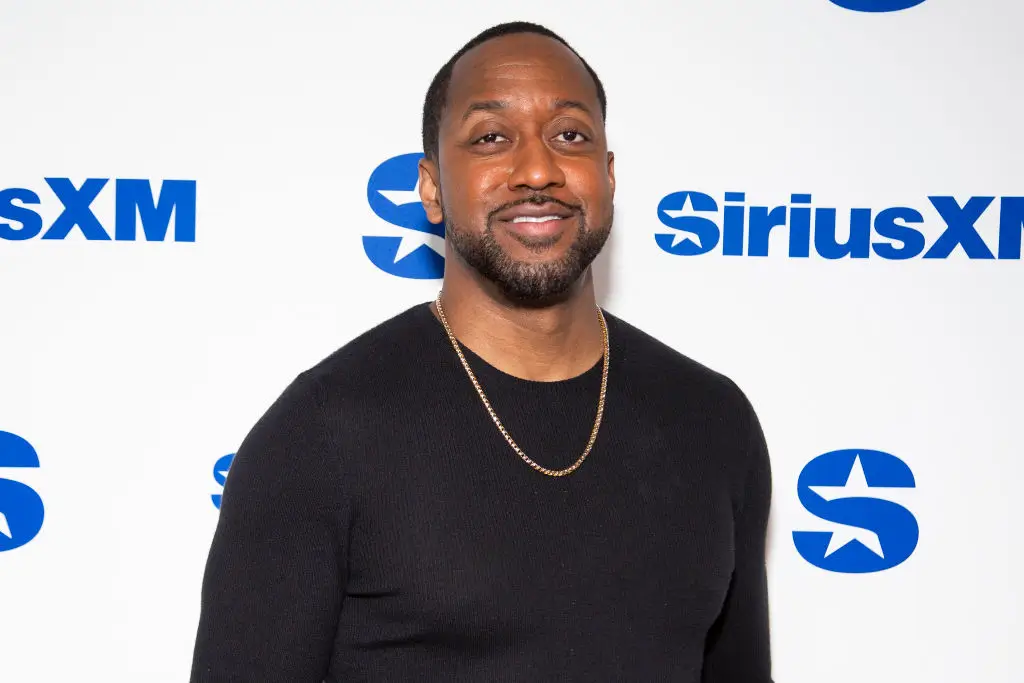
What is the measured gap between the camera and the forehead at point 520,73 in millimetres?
1238

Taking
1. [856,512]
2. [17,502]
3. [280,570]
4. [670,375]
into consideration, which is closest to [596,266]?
[670,375]

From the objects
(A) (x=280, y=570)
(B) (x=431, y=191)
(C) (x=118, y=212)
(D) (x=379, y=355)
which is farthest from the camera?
(C) (x=118, y=212)

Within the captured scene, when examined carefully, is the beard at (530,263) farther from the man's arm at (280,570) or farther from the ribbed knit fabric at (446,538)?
the man's arm at (280,570)

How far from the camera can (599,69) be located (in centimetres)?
172

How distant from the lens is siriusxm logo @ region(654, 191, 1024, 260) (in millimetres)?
1752

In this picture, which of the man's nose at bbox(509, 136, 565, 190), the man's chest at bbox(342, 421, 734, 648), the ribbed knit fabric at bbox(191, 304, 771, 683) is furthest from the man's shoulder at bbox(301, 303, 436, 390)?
the man's nose at bbox(509, 136, 565, 190)

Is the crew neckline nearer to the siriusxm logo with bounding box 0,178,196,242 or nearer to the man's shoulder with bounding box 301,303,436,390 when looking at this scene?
the man's shoulder with bounding box 301,303,436,390

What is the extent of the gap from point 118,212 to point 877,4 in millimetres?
1370

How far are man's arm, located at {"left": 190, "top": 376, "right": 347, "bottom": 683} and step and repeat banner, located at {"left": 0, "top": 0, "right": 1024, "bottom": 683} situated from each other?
1.97ft

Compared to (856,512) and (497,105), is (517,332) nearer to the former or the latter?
(497,105)

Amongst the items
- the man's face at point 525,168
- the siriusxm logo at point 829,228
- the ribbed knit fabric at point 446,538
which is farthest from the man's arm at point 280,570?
the siriusxm logo at point 829,228

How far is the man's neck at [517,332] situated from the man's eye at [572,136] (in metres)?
0.19

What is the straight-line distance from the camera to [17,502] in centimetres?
168

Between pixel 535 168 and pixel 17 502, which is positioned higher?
pixel 535 168
